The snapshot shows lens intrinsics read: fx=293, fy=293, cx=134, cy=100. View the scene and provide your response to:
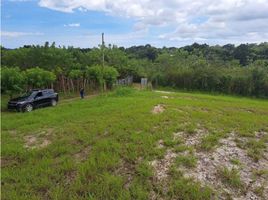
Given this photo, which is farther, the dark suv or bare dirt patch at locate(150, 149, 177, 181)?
the dark suv

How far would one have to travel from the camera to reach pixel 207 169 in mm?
5547

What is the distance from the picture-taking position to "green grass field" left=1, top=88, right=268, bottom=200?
489 cm

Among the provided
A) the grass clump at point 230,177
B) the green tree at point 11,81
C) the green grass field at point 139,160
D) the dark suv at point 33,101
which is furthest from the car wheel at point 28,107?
the grass clump at point 230,177

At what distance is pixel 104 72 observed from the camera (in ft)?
91.3

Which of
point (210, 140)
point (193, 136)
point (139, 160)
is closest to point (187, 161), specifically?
point (139, 160)

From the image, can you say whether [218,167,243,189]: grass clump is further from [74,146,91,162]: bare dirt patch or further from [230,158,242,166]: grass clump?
[74,146,91,162]: bare dirt patch

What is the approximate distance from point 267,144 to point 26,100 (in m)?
13.8

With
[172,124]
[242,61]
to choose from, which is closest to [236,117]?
[172,124]

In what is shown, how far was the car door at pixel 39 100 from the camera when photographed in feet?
58.2

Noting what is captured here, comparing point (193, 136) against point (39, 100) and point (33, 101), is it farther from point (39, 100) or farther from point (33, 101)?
point (39, 100)

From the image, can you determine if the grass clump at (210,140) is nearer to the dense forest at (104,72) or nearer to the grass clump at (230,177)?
the grass clump at (230,177)

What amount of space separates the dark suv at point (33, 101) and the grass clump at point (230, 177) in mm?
13649

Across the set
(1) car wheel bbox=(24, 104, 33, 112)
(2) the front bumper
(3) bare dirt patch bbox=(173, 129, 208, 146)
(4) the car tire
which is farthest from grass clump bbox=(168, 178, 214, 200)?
(4) the car tire

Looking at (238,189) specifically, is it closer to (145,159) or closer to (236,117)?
(145,159)
